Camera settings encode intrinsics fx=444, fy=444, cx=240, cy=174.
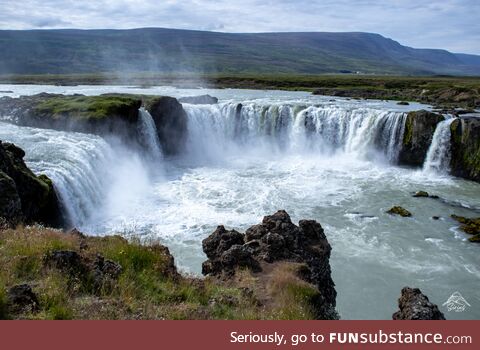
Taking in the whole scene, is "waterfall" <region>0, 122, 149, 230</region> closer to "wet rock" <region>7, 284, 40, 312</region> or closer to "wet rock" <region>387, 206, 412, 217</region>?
"wet rock" <region>7, 284, 40, 312</region>

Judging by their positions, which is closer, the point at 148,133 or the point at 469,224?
the point at 469,224

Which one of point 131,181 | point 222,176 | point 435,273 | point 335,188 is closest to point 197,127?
point 222,176

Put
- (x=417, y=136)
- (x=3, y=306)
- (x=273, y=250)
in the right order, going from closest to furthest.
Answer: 1. (x=3, y=306)
2. (x=273, y=250)
3. (x=417, y=136)

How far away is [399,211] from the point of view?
27.1 meters

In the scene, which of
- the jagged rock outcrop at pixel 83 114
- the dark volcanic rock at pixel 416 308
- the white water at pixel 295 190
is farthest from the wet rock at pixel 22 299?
the jagged rock outcrop at pixel 83 114

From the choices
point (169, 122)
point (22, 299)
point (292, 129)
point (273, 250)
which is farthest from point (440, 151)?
point (22, 299)

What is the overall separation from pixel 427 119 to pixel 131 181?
26.9 metres

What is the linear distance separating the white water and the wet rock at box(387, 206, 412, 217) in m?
0.62

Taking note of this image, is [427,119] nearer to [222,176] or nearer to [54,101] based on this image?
[222,176]

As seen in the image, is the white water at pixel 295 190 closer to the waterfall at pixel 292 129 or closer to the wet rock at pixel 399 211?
the waterfall at pixel 292 129

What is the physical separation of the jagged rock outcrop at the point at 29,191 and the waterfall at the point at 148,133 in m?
19.5

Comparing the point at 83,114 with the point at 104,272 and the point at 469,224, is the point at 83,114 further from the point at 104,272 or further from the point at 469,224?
the point at 104,272

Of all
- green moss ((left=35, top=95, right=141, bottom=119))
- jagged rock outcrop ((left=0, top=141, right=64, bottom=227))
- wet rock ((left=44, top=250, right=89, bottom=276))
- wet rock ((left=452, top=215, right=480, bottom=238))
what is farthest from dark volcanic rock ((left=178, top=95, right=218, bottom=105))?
wet rock ((left=44, top=250, right=89, bottom=276))

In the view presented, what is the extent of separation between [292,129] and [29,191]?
106 ft
